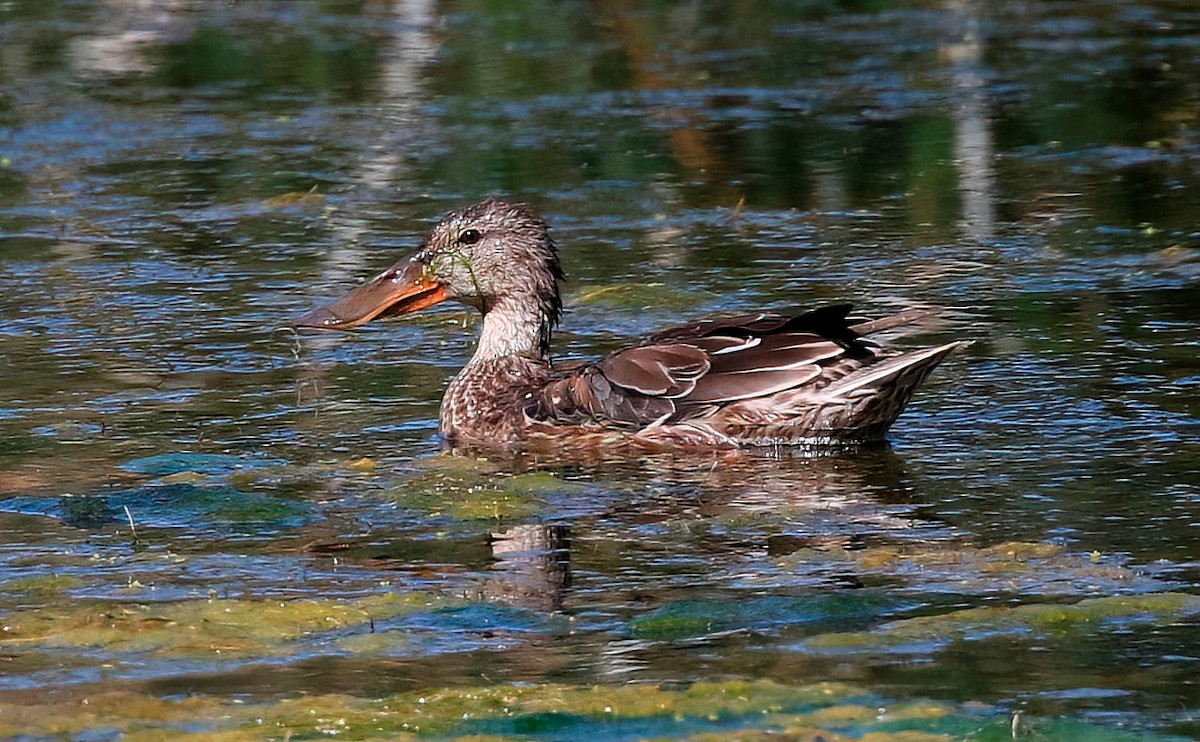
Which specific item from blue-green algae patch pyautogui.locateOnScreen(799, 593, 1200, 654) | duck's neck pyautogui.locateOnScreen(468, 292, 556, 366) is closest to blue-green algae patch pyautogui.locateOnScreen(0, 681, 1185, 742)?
blue-green algae patch pyautogui.locateOnScreen(799, 593, 1200, 654)

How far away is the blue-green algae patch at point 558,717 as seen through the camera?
5.26 m

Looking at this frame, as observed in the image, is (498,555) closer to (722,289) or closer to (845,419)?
(845,419)

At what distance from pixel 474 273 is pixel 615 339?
3.23 feet

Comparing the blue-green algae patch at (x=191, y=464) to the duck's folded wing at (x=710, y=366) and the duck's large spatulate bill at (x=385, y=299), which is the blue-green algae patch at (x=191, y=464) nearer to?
Answer: the duck's folded wing at (x=710, y=366)

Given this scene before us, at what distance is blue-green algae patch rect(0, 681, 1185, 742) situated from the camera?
17.3 ft

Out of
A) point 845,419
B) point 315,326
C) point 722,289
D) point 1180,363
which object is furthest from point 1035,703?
point 722,289

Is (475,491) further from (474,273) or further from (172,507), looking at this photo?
(474,273)

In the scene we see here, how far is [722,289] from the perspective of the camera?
1080cm

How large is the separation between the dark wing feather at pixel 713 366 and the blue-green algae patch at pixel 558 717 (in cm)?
277

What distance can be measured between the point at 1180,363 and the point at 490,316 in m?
2.74

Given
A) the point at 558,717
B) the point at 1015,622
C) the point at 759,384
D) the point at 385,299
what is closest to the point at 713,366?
the point at 759,384

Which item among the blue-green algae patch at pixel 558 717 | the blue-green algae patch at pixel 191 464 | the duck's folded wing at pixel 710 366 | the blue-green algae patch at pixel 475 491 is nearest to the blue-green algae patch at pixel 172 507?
the blue-green algae patch at pixel 191 464

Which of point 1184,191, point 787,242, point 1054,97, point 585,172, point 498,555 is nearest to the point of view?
point 498,555

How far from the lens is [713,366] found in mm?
8336
